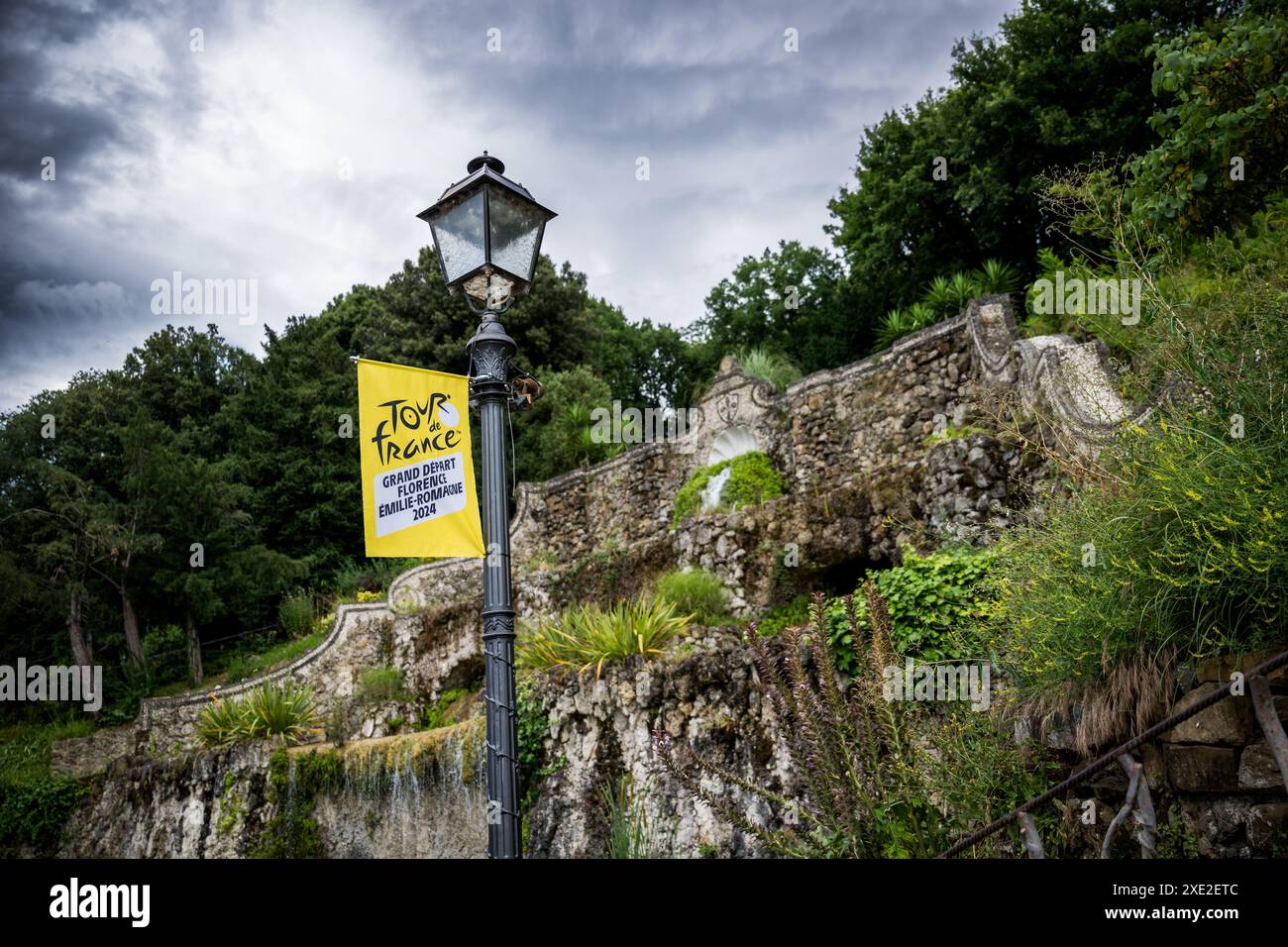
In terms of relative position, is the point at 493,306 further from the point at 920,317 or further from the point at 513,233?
the point at 920,317

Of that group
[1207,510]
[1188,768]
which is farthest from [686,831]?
[1207,510]

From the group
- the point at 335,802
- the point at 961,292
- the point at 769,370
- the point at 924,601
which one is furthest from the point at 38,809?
the point at 961,292

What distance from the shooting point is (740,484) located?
14188 millimetres

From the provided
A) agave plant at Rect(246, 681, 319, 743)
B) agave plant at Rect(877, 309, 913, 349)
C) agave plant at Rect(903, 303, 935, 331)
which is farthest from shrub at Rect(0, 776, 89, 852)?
agave plant at Rect(903, 303, 935, 331)

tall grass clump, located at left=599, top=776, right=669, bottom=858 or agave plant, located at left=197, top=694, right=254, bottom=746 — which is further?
agave plant, located at left=197, top=694, right=254, bottom=746

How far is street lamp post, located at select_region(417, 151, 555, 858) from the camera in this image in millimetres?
4258

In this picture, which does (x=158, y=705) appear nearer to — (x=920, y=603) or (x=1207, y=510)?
(x=920, y=603)

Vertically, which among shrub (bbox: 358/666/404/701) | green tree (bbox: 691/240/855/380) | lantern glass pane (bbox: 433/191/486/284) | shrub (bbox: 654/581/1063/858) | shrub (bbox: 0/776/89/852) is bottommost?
shrub (bbox: 0/776/89/852)

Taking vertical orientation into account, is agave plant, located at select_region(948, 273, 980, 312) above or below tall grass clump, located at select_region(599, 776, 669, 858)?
above

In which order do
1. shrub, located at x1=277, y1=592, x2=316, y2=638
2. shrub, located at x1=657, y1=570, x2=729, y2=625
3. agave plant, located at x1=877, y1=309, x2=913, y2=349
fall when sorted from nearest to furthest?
shrub, located at x1=657, y1=570, x2=729, y2=625, agave plant, located at x1=877, y1=309, x2=913, y2=349, shrub, located at x1=277, y1=592, x2=316, y2=638

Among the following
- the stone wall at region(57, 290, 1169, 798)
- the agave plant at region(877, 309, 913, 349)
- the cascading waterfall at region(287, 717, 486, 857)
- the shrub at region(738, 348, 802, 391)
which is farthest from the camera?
the shrub at region(738, 348, 802, 391)

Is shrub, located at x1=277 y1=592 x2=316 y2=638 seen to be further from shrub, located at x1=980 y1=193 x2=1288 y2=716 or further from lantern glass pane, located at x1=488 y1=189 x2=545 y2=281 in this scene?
shrub, located at x1=980 y1=193 x2=1288 y2=716

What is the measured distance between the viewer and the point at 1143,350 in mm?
5188

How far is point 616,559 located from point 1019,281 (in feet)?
33.7
